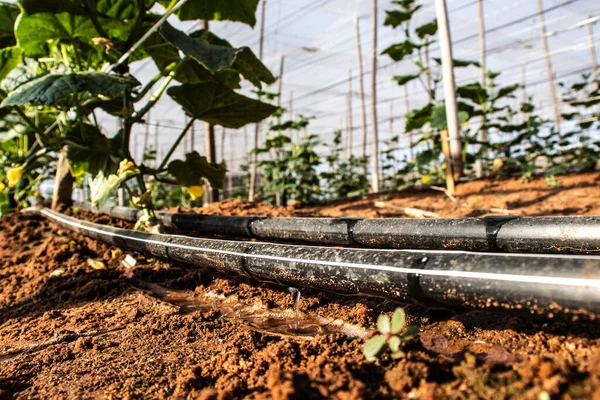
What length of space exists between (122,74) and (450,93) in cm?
260

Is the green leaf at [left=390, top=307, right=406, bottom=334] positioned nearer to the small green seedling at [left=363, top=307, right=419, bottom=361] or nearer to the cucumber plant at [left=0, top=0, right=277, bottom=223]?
the small green seedling at [left=363, top=307, right=419, bottom=361]

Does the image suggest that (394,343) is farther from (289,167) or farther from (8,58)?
(289,167)

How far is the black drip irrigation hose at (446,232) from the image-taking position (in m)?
1.11

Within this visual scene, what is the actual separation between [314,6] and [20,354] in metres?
10.9

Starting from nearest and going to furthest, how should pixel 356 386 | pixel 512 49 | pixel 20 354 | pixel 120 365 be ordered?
pixel 356 386 → pixel 120 365 → pixel 20 354 → pixel 512 49

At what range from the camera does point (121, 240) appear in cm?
193

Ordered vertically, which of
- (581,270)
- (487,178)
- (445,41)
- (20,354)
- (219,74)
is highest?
(445,41)

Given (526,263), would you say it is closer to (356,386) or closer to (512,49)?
(356,386)

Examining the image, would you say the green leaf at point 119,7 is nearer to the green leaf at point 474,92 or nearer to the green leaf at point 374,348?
the green leaf at point 374,348

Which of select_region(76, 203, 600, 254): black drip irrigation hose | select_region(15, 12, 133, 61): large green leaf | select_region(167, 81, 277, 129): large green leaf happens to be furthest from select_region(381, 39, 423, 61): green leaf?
select_region(76, 203, 600, 254): black drip irrigation hose

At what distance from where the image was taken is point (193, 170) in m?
2.30

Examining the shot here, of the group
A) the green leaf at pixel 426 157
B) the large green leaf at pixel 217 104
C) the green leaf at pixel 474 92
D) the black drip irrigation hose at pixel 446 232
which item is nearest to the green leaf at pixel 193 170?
the large green leaf at pixel 217 104

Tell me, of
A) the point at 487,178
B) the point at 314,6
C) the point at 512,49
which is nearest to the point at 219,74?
the point at 487,178

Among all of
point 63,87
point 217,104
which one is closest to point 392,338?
point 63,87
